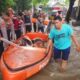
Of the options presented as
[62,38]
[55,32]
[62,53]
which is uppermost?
[55,32]

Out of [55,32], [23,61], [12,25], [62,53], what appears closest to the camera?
[23,61]

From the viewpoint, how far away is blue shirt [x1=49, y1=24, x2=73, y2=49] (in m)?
9.06

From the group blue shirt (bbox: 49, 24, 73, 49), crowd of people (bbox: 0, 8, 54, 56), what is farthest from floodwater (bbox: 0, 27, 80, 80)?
crowd of people (bbox: 0, 8, 54, 56)

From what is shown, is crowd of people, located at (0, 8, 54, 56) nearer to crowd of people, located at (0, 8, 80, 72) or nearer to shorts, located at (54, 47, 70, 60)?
crowd of people, located at (0, 8, 80, 72)

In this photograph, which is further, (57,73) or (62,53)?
(57,73)

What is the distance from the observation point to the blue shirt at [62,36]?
9.06m

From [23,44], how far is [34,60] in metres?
1.98

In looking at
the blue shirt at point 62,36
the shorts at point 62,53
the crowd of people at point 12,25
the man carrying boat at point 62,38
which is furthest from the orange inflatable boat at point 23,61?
the crowd of people at point 12,25

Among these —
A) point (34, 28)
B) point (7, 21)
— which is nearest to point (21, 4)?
point (34, 28)

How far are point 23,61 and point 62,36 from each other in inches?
55.7

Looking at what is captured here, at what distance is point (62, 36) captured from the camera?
360 inches

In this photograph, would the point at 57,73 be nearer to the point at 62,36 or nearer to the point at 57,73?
the point at 57,73

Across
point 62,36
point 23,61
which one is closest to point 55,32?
point 62,36

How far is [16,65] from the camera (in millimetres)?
8312
